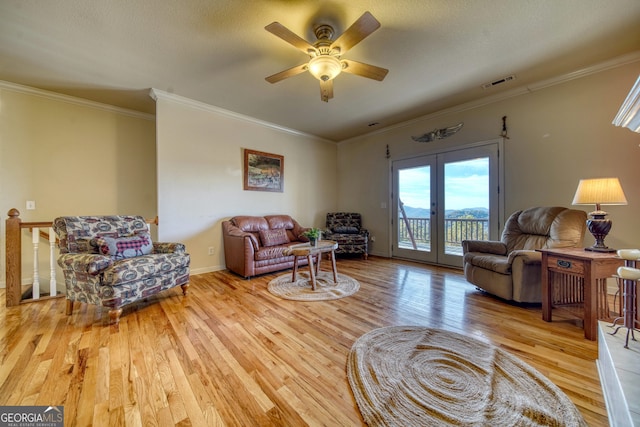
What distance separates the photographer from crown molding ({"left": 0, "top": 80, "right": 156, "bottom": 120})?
116 inches

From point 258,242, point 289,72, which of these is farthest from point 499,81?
point 258,242

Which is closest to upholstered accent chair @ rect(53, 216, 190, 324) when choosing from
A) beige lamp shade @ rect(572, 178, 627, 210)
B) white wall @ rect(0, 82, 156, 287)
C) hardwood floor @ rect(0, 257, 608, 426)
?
hardwood floor @ rect(0, 257, 608, 426)

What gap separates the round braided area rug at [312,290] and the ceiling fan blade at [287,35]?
8.07ft

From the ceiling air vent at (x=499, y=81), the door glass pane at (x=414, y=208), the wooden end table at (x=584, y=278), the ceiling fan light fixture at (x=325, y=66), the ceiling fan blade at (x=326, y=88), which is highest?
the ceiling air vent at (x=499, y=81)

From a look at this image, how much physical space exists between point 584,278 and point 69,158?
6.02 metres

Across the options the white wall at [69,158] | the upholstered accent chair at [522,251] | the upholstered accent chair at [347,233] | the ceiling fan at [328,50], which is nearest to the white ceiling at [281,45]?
the ceiling fan at [328,50]

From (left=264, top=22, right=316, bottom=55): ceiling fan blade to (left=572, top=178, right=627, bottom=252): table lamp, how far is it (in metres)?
2.70

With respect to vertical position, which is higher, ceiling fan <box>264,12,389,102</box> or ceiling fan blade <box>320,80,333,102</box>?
ceiling fan <box>264,12,389,102</box>

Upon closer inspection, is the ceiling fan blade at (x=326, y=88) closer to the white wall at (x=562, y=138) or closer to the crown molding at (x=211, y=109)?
the crown molding at (x=211, y=109)

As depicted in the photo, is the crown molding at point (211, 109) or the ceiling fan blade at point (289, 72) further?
the crown molding at point (211, 109)

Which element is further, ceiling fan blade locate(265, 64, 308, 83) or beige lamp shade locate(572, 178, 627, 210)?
ceiling fan blade locate(265, 64, 308, 83)

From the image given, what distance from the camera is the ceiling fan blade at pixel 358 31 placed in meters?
1.64

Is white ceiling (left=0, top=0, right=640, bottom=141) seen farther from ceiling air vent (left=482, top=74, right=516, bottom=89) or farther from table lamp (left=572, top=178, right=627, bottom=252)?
table lamp (left=572, top=178, right=627, bottom=252)

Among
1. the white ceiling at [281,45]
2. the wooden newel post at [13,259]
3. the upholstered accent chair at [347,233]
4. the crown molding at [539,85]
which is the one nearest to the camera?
the white ceiling at [281,45]
